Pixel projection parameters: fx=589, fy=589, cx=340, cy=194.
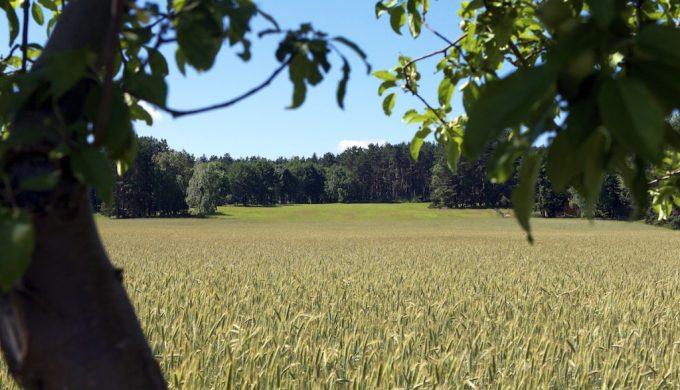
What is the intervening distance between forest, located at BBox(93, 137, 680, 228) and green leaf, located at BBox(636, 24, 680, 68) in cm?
6528

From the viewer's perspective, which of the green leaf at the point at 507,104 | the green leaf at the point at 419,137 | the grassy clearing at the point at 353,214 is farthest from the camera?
the grassy clearing at the point at 353,214

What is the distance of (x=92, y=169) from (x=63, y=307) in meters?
0.27

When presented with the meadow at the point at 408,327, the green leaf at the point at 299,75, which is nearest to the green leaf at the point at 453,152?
the green leaf at the point at 299,75

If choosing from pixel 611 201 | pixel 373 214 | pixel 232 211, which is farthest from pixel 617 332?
pixel 232 211

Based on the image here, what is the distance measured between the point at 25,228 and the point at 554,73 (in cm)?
62

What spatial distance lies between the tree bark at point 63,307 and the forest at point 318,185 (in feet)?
214

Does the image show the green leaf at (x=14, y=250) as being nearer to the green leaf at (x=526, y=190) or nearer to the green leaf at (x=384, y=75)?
the green leaf at (x=526, y=190)

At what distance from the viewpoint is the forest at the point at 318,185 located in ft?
278

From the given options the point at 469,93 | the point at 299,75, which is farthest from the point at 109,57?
the point at 469,93

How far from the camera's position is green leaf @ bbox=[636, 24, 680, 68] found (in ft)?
2.04

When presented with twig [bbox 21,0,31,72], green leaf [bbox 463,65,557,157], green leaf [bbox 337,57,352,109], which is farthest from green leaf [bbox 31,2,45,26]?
green leaf [bbox 463,65,557,157]

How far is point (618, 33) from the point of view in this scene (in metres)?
0.74

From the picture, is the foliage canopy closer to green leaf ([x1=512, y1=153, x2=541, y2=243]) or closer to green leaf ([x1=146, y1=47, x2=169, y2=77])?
green leaf ([x1=512, y1=153, x2=541, y2=243])

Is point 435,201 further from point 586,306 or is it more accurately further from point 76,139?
point 76,139
